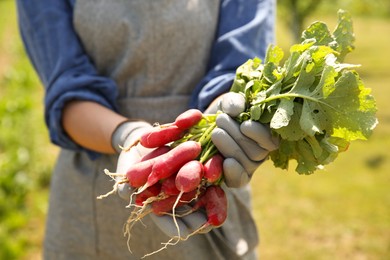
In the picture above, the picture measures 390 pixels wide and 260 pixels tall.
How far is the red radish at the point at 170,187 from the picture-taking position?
56.7 inches

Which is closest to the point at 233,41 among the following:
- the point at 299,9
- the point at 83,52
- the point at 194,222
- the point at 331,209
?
the point at 83,52

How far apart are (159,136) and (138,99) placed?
38cm

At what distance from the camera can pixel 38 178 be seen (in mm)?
5168

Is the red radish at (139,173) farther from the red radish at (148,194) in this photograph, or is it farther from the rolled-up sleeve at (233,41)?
the rolled-up sleeve at (233,41)

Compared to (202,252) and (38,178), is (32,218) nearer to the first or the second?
(38,178)

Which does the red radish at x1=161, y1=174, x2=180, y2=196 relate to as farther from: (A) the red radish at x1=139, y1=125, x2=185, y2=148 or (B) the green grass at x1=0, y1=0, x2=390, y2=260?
(B) the green grass at x1=0, y1=0, x2=390, y2=260

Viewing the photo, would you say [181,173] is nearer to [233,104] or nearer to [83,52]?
[233,104]

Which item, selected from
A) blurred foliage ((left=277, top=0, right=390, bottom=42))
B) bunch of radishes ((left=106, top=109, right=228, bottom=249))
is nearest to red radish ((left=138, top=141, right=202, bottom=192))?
bunch of radishes ((left=106, top=109, right=228, bottom=249))

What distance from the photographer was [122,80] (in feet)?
6.03

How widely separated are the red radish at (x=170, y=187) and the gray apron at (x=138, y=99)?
0.29 meters

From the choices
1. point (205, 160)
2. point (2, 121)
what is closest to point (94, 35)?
point (205, 160)

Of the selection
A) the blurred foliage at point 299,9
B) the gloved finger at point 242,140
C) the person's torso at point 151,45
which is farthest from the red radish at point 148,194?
the blurred foliage at point 299,9

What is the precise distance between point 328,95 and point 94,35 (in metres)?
0.78

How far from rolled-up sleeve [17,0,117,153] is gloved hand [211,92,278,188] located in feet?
1.60
